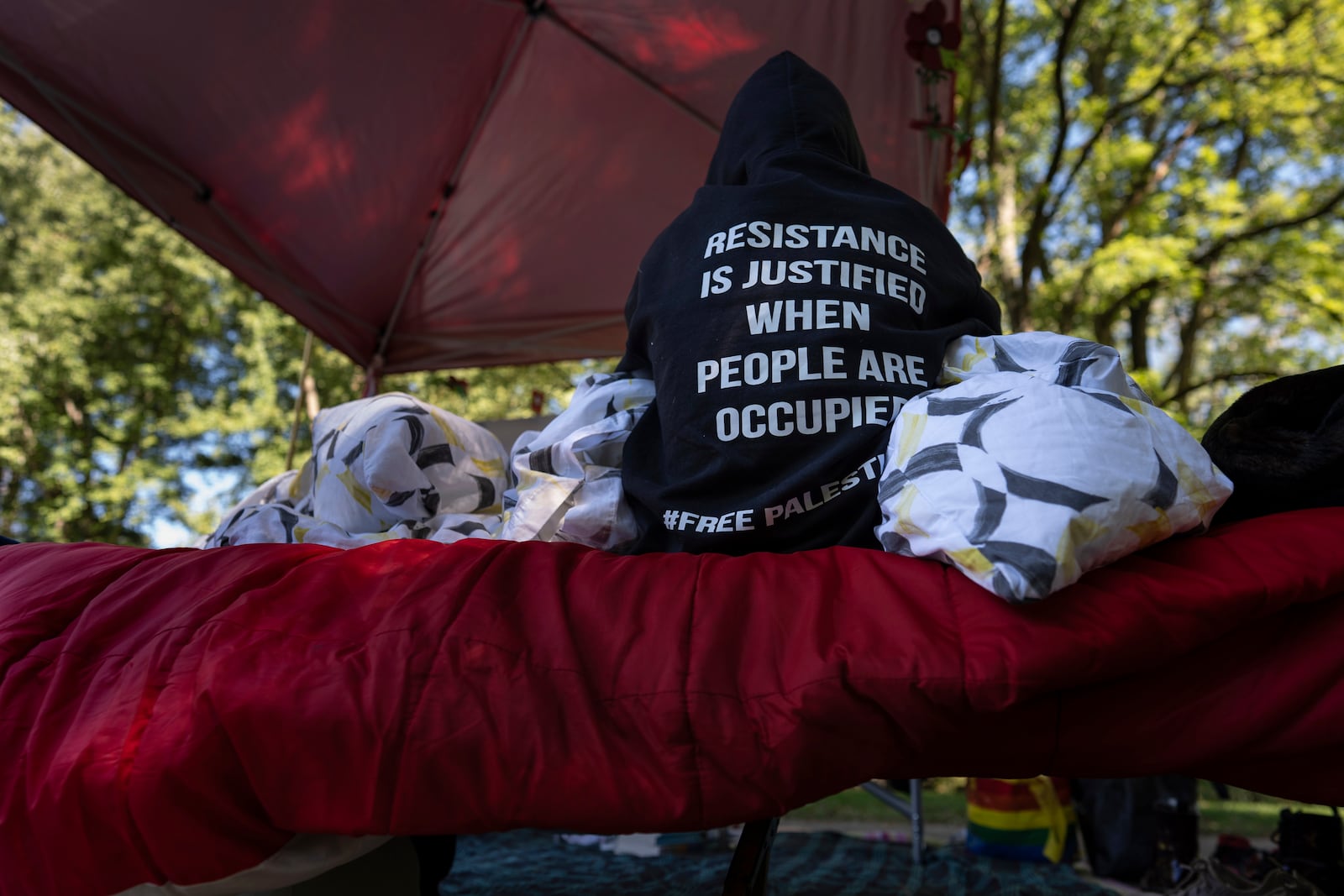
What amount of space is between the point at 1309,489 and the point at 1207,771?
306 millimetres

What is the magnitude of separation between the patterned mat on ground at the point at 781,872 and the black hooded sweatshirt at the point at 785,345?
3.76ft

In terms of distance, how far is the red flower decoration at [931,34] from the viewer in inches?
101

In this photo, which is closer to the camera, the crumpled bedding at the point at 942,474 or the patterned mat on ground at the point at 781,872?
the crumpled bedding at the point at 942,474

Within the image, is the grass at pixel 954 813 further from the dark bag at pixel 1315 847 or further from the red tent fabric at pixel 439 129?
the red tent fabric at pixel 439 129

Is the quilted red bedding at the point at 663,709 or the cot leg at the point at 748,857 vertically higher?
the quilted red bedding at the point at 663,709

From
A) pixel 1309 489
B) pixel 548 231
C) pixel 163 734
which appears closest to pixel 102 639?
pixel 163 734

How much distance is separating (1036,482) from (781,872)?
5.41ft

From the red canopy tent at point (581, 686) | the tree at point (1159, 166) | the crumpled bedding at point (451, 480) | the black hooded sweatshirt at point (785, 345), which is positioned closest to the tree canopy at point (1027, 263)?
the tree at point (1159, 166)

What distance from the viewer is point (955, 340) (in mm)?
1247

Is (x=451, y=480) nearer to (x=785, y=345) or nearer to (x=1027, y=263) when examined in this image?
(x=785, y=345)

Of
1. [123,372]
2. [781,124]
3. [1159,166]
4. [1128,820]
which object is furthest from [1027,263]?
[123,372]

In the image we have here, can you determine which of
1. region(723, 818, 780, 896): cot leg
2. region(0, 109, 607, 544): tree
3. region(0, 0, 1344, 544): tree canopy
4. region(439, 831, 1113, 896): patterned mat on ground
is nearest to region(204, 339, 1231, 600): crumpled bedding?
region(723, 818, 780, 896): cot leg

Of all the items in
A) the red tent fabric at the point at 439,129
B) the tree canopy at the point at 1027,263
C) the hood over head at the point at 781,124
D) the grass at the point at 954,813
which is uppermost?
the tree canopy at the point at 1027,263

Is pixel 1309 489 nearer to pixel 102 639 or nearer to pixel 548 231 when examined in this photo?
pixel 102 639
